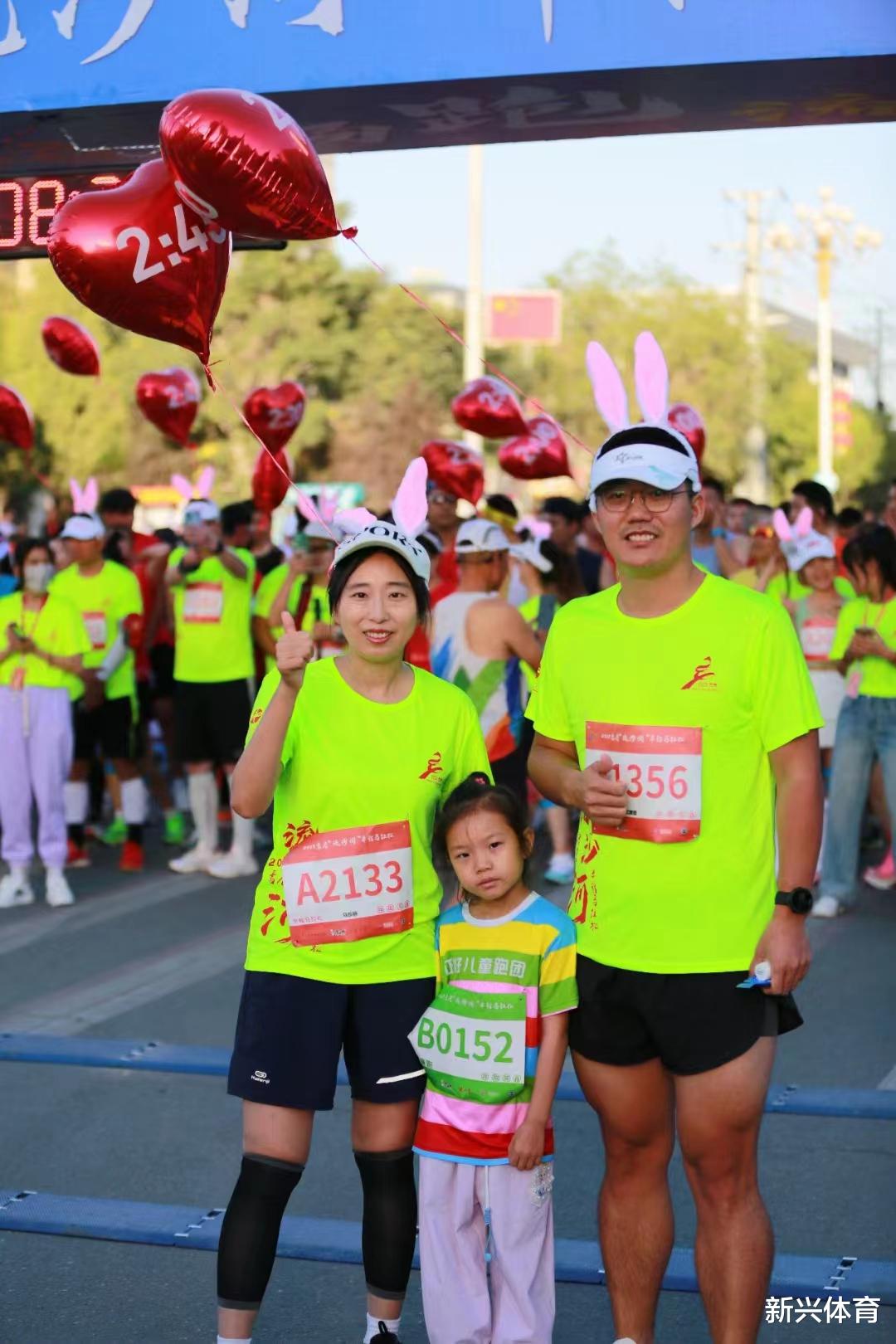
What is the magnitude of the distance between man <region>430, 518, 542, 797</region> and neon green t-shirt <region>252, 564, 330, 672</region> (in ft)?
3.46

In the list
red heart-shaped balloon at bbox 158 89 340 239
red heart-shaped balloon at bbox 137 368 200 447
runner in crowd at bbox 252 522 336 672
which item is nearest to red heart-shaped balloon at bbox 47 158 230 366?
red heart-shaped balloon at bbox 158 89 340 239

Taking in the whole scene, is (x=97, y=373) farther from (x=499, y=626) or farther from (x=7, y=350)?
(x=7, y=350)

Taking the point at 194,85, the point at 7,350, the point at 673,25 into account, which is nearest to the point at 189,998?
the point at 194,85

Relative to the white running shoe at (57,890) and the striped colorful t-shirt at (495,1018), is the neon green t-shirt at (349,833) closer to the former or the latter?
the striped colorful t-shirt at (495,1018)

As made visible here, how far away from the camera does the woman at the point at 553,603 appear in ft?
33.1

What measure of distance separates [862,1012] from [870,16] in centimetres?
392

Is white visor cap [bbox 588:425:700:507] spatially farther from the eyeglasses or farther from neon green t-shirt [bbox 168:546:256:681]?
neon green t-shirt [bbox 168:546:256:681]

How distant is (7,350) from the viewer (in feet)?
133

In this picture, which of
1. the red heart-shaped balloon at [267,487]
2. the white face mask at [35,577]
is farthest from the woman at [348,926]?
the red heart-shaped balloon at [267,487]

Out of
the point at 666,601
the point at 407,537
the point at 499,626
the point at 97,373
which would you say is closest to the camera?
the point at 666,601

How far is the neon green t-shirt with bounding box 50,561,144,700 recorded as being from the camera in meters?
10.9

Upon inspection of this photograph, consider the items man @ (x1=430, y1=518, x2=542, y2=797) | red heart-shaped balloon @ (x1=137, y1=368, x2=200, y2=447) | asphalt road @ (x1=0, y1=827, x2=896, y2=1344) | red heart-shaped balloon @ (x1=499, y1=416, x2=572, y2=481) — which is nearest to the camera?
asphalt road @ (x1=0, y1=827, x2=896, y2=1344)

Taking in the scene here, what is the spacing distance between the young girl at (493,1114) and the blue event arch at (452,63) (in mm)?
4443

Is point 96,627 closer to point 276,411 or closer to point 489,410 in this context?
point 276,411
